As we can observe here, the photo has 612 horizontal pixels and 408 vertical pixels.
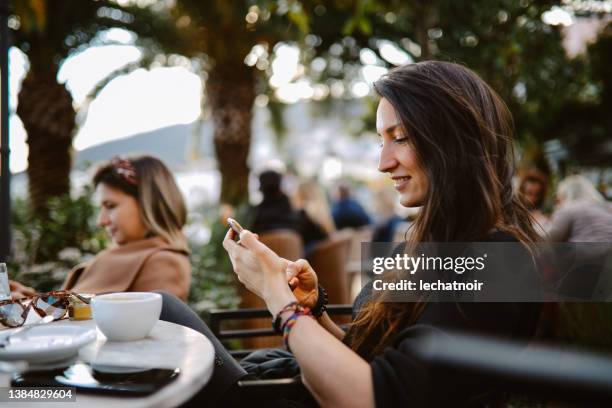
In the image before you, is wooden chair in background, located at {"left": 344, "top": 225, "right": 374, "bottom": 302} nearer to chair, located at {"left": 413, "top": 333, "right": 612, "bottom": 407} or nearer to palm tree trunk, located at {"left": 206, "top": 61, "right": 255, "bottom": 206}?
palm tree trunk, located at {"left": 206, "top": 61, "right": 255, "bottom": 206}

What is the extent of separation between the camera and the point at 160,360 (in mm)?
1019

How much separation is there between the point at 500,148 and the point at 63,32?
198 inches

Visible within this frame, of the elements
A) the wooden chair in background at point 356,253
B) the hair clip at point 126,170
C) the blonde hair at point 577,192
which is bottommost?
the wooden chair in background at point 356,253

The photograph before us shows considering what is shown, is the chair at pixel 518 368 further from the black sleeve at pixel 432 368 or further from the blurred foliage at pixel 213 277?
the blurred foliage at pixel 213 277

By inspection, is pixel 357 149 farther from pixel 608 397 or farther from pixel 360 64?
pixel 608 397

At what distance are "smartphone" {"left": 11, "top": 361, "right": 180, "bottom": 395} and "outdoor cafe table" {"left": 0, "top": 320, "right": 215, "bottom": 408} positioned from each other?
11 millimetres

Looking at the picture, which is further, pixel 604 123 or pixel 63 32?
pixel 604 123

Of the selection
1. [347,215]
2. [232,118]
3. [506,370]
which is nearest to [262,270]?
[506,370]

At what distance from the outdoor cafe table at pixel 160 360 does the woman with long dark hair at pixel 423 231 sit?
204mm

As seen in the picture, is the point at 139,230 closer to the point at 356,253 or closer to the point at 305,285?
the point at 305,285

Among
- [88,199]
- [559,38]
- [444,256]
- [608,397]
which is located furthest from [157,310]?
[559,38]

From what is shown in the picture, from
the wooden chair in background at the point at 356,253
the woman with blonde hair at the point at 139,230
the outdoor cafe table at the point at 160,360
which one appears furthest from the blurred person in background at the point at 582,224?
the wooden chair in background at the point at 356,253

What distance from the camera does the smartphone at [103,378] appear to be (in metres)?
0.86

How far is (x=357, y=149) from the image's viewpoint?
57.0 ft
